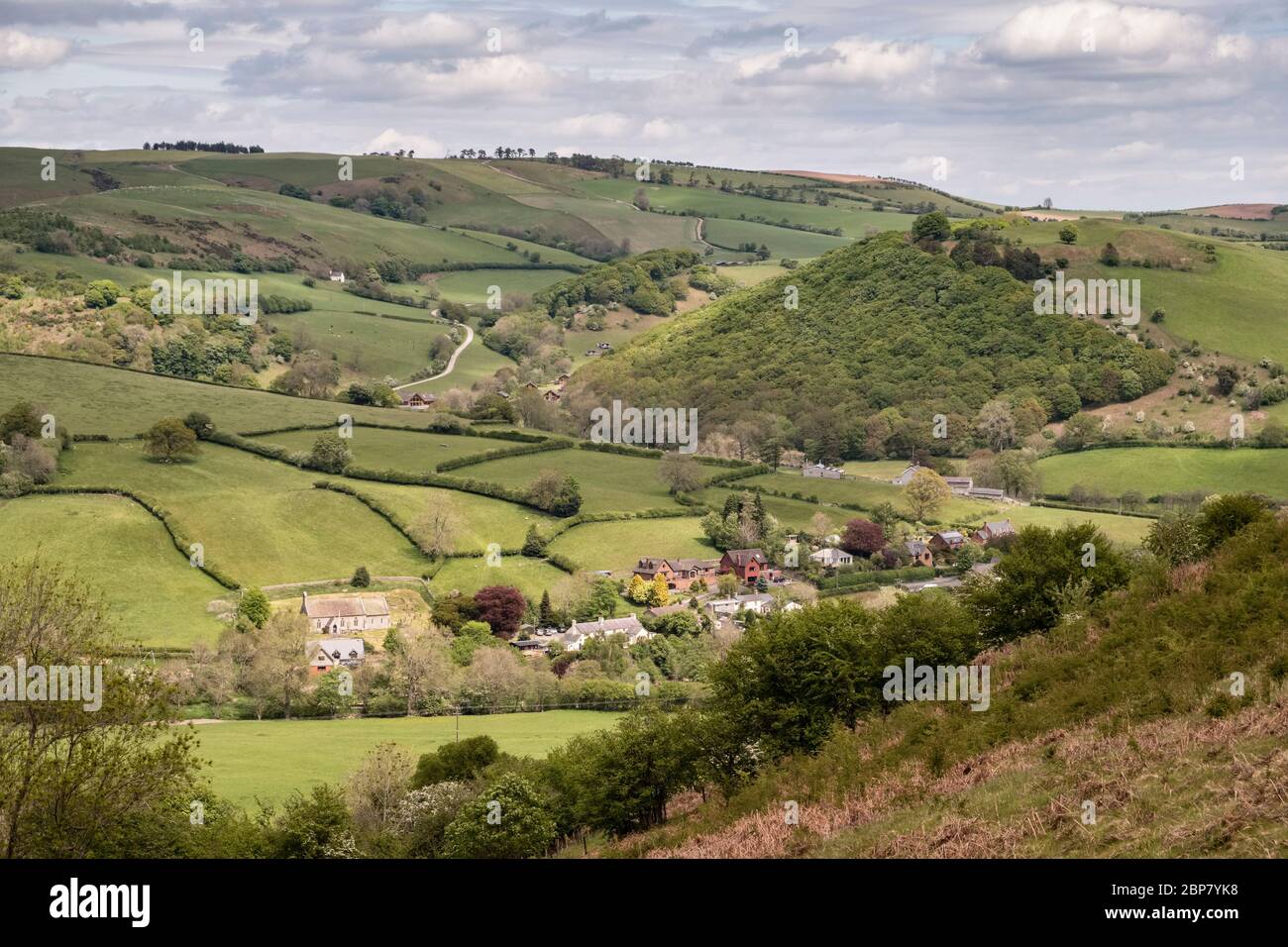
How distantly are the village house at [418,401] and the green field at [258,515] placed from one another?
40877 millimetres

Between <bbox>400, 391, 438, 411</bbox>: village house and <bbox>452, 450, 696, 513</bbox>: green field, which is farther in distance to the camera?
<bbox>400, 391, 438, 411</bbox>: village house

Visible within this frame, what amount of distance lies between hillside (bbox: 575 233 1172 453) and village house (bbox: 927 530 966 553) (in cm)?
4460

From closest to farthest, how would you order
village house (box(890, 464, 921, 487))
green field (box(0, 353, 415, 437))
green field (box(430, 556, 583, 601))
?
green field (box(430, 556, 583, 601))
green field (box(0, 353, 415, 437))
village house (box(890, 464, 921, 487))

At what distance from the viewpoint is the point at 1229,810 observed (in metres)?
18.2

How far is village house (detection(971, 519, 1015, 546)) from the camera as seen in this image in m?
103

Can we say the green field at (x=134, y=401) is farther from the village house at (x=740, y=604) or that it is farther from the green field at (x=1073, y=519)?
the green field at (x=1073, y=519)

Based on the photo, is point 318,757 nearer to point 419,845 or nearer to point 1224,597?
point 419,845

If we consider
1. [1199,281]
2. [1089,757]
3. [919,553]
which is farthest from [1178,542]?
[1199,281]

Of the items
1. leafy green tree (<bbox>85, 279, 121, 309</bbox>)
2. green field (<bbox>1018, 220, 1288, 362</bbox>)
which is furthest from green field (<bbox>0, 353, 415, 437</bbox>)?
green field (<bbox>1018, 220, 1288, 362</bbox>)

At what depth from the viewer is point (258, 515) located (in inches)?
3888

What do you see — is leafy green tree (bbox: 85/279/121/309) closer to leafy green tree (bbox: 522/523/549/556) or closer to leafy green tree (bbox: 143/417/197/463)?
leafy green tree (bbox: 143/417/197/463)

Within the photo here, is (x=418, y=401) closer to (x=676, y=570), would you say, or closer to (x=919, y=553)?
(x=676, y=570)

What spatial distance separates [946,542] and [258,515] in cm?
4966
